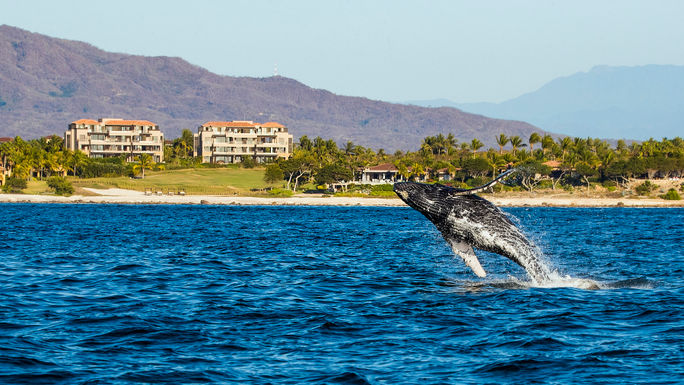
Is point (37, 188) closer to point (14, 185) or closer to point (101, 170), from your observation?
point (14, 185)

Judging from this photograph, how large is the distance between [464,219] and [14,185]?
131 m

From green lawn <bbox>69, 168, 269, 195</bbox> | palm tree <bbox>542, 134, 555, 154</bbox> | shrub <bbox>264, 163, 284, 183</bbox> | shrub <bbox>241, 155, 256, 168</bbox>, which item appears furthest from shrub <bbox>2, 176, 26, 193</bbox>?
A: palm tree <bbox>542, 134, 555, 154</bbox>

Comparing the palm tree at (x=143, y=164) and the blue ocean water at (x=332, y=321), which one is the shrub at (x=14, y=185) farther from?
the blue ocean water at (x=332, y=321)

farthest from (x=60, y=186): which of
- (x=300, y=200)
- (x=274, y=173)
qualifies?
(x=300, y=200)

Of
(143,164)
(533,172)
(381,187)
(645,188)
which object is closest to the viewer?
(533,172)

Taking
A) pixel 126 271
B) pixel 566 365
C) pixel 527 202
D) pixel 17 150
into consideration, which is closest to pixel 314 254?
pixel 126 271

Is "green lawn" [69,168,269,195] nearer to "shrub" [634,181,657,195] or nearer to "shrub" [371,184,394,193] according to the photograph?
"shrub" [371,184,394,193]

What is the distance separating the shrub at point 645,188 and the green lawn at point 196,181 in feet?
230

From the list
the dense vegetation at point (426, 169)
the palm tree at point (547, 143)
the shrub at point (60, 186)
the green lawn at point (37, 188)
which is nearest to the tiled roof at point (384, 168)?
the dense vegetation at point (426, 169)

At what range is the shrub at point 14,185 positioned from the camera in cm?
13625

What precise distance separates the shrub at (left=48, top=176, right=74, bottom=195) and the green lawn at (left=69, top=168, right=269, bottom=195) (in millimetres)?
5448

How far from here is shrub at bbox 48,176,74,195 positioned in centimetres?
13557

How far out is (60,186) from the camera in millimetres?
136000

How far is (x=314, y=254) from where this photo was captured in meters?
40.2
